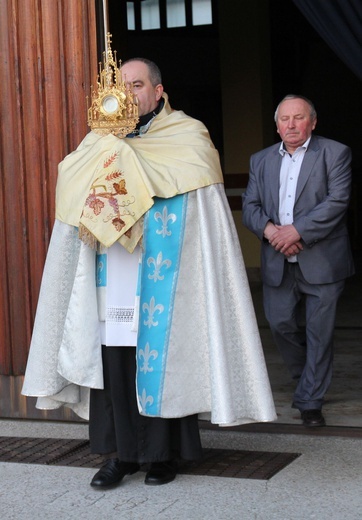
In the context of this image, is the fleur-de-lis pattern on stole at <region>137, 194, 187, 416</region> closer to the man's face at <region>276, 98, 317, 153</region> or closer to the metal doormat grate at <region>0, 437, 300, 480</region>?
the metal doormat grate at <region>0, 437, 300, 480</region>

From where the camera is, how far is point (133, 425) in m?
4.27

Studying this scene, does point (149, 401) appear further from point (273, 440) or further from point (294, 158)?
point (294, 158)

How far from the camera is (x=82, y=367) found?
4.22m

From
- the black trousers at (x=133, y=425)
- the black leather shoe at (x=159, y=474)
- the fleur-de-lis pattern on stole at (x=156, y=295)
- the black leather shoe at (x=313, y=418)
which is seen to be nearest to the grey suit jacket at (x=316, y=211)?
the black leather shoe at (x=313, y=418)

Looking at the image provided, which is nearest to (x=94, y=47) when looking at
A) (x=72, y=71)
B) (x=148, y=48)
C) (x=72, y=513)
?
(x=72, y=71)

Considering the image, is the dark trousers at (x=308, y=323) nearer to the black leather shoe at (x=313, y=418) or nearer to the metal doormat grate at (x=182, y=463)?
the black leather shoe at (x=313, y=418)

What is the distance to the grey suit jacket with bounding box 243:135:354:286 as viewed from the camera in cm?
504

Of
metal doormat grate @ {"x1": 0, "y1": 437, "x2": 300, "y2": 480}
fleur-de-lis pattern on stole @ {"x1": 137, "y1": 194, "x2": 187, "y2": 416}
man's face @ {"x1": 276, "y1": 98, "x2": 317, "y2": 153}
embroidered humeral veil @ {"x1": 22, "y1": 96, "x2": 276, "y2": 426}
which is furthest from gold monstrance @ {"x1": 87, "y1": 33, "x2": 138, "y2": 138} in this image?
metal doormat grate @ {"x1": 0, "y1": 437, "x2": 300, "y2": 480}

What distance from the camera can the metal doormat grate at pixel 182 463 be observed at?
4.39 meters

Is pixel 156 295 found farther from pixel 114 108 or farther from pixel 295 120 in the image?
pixel 295 120

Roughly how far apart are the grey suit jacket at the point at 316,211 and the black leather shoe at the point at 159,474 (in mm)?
1303

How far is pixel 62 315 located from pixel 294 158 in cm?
155

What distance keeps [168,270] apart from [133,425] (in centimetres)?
66

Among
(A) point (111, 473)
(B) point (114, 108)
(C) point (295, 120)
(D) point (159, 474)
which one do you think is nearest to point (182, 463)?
(D) point (159, 474)
